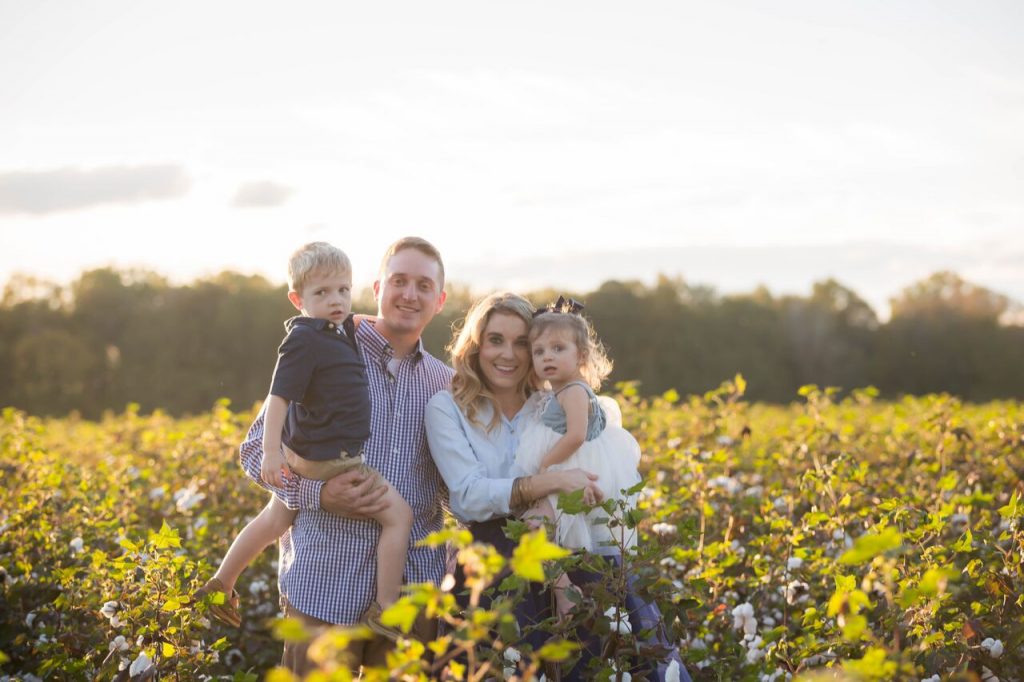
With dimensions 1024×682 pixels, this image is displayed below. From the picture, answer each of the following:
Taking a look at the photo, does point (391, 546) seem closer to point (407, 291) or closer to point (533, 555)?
point (407, 291)

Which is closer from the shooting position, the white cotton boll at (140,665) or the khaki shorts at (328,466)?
the white cotton boll at (140,665)

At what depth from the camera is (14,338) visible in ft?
81.4

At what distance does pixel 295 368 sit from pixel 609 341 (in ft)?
71.6

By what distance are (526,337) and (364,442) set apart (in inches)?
26.1

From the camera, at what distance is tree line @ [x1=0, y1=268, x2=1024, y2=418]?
2369cm

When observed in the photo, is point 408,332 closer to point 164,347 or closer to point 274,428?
point 274,428

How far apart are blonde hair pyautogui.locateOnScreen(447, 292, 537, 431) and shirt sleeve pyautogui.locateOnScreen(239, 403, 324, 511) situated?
0.57m

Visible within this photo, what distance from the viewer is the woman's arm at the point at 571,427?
333 cm

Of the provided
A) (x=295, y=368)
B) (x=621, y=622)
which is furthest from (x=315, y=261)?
(x=621, y=622)

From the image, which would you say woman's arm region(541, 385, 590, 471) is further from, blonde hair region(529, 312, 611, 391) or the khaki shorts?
the khaki shorts

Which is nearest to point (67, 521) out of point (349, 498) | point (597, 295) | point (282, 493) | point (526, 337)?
point (282, 493)

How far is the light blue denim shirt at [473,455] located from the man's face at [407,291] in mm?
279

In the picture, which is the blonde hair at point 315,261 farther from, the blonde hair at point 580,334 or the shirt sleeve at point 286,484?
the blonde hair at point 580,334

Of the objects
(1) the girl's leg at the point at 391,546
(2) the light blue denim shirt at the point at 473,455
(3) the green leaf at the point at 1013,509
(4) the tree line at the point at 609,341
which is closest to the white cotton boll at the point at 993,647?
(3) the green leaf at the point at 1013,509
